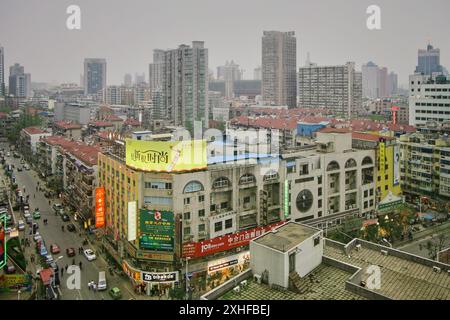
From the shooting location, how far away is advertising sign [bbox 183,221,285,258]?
991 centimetres

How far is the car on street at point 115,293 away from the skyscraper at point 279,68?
149ft

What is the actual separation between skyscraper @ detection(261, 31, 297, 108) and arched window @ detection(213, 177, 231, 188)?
142 feet

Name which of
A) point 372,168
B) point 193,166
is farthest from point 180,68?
point 193,166

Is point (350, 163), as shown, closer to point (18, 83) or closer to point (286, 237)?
point (286, 237)

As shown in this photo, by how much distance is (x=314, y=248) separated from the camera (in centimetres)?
595

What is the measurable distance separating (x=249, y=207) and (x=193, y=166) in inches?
81.3

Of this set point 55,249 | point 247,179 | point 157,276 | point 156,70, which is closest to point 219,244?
point 157,276

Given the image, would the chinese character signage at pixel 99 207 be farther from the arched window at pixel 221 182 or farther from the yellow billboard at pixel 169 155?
the arched window at pixel 221 182

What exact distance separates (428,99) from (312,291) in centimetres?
2278

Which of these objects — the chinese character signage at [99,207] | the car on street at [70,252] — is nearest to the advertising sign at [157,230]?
the chinese character signage at [99,207]

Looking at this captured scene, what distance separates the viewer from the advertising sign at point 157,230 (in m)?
9.97

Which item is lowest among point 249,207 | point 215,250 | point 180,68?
point 215,250
